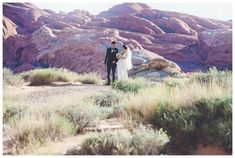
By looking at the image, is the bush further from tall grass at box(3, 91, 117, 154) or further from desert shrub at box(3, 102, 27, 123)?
desert shrub at box(3, 102, 27, 123)

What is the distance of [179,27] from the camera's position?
2709 inches

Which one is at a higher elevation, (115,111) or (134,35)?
(115,111)

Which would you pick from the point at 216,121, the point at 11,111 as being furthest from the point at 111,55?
the point at 216,121

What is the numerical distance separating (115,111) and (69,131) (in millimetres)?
1634

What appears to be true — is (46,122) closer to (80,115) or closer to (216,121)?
(80,115)

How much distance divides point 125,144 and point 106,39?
35.0 meters

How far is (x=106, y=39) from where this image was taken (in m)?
41.1

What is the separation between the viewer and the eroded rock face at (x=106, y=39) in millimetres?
41562

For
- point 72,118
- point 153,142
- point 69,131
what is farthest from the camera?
point 72,118

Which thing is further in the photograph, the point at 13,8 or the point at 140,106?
the point at 13,8

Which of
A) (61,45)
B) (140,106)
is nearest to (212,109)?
(140,106)

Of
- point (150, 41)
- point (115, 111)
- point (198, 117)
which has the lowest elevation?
point (150, 41)

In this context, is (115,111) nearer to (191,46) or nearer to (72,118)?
(72,118)

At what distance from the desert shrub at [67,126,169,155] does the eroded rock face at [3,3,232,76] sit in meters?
15.6
